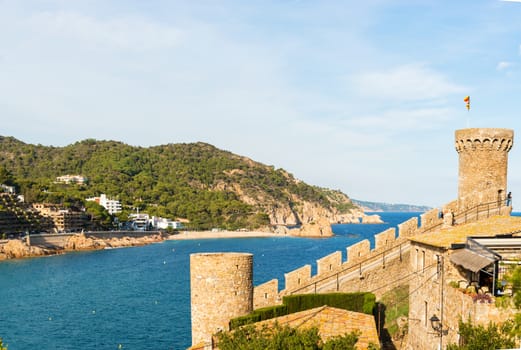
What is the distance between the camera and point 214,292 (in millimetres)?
14039

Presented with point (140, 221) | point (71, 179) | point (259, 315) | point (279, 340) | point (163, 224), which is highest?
point (71, 179)

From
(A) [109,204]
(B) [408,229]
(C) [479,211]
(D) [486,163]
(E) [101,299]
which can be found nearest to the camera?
(C) [479,211]

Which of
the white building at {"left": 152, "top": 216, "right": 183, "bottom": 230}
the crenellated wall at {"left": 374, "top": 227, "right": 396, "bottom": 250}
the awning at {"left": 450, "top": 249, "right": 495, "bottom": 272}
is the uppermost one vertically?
the awning at {"left": 450, "top": 249, "right": 495, "bottom": 272}

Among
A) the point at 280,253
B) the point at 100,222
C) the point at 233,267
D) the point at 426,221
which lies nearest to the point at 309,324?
the point at 233,267

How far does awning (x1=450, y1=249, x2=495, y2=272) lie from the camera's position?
36.7 ft

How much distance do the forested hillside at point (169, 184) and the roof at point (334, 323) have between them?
106 metres

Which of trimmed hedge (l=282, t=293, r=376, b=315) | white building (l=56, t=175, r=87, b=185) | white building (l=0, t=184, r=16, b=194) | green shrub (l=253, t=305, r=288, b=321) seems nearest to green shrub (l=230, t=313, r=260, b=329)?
green shrub (l=253, t=305, r=288, b=321)

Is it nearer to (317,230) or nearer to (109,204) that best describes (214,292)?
(317,230)

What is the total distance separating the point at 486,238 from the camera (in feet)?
43.7

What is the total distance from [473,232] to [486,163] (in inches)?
293

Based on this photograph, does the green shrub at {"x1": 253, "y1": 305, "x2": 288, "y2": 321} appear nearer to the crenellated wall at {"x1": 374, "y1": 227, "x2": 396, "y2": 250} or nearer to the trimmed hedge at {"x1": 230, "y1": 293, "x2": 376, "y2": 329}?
the trimmed hedge at {"x1": 230, "y1": 293, "x2": 376, "y2": 329}

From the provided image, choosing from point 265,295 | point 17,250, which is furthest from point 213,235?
point 265,295

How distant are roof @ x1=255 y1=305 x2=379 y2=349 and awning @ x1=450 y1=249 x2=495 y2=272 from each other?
312 centimetres

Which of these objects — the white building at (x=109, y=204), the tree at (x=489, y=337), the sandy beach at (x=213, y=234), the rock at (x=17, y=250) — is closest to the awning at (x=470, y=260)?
the tree at (x=489, y=337)
